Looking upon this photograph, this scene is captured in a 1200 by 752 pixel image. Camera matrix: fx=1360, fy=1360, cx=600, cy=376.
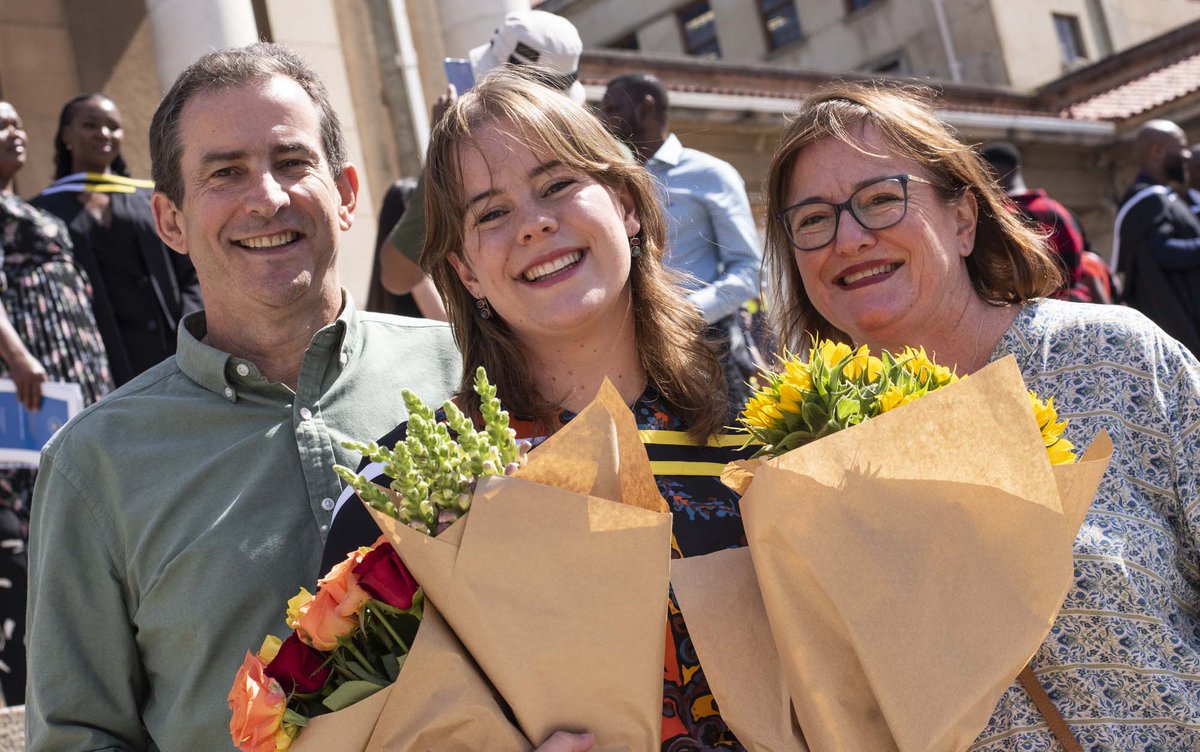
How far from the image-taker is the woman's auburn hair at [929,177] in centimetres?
280

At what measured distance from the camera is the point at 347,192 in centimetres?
331

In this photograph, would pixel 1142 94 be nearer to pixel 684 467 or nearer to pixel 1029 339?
pixel 1029 339

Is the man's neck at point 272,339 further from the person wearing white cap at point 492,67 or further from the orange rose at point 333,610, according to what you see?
the person wearing white cap at point 492,67

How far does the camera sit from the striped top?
2281 millimetres

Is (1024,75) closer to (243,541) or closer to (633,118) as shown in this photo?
(633,118)

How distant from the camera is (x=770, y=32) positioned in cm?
3628

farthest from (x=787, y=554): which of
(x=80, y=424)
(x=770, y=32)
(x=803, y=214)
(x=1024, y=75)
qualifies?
(x=770, y=32)

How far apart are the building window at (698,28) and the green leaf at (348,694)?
119 ft

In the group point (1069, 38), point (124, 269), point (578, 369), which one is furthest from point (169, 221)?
point (1069, 38)

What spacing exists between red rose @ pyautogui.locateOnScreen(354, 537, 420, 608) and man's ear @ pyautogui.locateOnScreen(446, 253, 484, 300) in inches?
31.6

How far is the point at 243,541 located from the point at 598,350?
31.9 inches

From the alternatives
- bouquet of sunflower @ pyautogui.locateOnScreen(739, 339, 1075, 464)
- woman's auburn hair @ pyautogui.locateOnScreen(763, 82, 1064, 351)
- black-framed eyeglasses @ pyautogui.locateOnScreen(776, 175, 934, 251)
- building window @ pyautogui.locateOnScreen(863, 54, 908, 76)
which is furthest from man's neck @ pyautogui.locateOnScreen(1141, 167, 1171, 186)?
building window @ pyautogui.locateOnScreen(863, 54, 908, 76)

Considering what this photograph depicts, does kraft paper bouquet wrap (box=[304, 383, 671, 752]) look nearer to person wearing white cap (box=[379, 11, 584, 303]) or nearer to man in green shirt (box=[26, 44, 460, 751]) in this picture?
man in green shirt (box=[26, 44, 460, 751])

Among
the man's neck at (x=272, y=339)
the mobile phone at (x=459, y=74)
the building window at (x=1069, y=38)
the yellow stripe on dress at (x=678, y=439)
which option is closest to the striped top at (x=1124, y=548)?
the yellow stripe on dress at (x=678, y=439)
